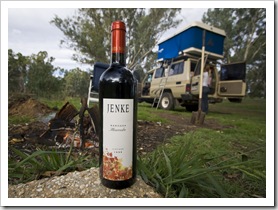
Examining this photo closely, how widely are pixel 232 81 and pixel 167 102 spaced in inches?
68.4

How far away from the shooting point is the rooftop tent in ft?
12.9

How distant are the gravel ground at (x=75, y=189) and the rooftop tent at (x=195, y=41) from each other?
3814mm

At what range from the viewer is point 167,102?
509 cm

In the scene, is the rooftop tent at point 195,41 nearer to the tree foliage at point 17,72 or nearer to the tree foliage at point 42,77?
the tree foliage at point 42,77

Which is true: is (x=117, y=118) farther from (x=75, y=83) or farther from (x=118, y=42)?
(x=75, y=83)

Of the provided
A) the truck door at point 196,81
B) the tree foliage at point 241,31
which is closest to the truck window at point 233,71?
the truck door at point 196,81

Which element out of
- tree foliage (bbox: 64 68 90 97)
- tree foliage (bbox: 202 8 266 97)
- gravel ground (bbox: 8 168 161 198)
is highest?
tree foliage (bbox: 202 8 266 97)

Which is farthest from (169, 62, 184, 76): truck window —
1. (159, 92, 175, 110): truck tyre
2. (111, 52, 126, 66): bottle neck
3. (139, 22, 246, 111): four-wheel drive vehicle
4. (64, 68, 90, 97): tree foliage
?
(111, 52, 126, 66): bottle neck

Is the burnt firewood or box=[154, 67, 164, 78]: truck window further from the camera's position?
box=[154, 67, 164, 78]: truck window

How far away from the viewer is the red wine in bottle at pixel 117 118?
76 cm

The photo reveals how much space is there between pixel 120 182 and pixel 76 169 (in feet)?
1.04

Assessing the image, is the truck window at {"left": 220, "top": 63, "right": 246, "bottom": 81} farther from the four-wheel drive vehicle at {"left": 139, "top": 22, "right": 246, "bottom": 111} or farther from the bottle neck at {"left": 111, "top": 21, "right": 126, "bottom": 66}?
the bottle neck at {"left": 111, "top": 21, "right": 126, "bottom": 66}

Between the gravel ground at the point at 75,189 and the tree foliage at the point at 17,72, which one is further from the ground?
the tree foliage at the point at 17,72

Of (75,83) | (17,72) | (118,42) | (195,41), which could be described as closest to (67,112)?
(118,42)
